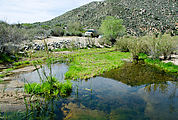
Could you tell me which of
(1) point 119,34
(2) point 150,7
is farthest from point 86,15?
(1) point 119,34

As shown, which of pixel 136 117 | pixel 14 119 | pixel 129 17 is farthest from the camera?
pixel 129 17

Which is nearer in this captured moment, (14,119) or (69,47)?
(14,119)

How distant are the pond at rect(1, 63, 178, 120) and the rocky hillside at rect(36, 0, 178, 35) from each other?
160ft

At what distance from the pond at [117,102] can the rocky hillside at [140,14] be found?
160 ft

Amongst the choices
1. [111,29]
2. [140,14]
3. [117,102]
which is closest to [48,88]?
[117,102]

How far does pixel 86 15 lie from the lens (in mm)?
80438

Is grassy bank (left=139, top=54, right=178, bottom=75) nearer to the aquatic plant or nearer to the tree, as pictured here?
the aquatic plant

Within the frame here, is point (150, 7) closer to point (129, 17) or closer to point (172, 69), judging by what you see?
point (129, 17)

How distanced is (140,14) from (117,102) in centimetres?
6625

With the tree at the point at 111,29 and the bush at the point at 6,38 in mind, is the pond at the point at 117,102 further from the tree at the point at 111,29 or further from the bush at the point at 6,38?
the tree at the point at 111,29

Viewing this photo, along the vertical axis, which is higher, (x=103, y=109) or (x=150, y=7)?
(x=150, y=7)

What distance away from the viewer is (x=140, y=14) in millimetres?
63438

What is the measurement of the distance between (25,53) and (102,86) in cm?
1281

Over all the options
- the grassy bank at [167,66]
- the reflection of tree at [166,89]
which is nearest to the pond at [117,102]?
the reflection of tree at [166,89]
